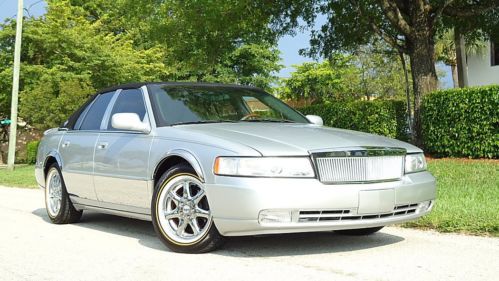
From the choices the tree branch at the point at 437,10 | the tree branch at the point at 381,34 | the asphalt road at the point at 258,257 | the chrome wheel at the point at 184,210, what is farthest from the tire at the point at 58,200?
the tree branch at the point at 381,34

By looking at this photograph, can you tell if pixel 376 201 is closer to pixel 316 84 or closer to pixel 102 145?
pixel 102 145

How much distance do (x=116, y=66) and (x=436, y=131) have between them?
19.6m

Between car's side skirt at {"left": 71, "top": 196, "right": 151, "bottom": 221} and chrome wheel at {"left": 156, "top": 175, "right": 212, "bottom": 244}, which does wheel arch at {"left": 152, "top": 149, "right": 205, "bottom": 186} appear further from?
car's side skirt at {"left": 71, "top": 196, "right": 151, "bottom": 221}

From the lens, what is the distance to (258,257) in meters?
5.17

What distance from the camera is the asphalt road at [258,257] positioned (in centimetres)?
458

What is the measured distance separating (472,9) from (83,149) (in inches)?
473

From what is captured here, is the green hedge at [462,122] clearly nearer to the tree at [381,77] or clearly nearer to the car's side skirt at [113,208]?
the car's side skirt at [113,208]

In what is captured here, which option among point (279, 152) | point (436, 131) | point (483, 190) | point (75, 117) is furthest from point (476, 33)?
point (279, 152)

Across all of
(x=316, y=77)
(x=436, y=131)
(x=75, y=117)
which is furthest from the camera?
(x=316, y=77)

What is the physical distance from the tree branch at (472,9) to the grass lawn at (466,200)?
4.56 meters

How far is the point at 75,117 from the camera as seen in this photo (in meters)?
7.68

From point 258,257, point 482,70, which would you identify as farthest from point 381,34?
point 482,70

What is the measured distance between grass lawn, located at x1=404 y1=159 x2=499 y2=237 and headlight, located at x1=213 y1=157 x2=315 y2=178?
2.14m

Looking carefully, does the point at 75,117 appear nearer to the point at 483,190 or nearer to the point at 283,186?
the point at 283,186
